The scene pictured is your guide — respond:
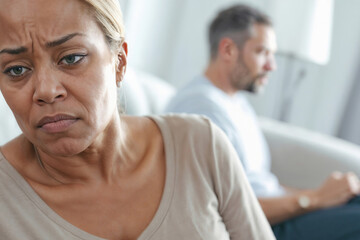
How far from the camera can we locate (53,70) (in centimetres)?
85

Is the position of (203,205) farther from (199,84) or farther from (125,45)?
(199,84)

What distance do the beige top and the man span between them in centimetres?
45

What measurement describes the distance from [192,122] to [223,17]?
112cm

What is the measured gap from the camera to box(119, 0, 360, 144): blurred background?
9.33 feet

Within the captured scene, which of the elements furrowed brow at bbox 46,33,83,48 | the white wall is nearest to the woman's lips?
furrowed brow at bbox 46,33,83,48

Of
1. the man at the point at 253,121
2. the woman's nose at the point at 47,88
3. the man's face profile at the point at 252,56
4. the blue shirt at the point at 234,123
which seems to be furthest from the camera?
the man's face profile at the point at 252,56

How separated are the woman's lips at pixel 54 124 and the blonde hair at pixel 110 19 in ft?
0.56

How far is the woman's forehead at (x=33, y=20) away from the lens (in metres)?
0.82

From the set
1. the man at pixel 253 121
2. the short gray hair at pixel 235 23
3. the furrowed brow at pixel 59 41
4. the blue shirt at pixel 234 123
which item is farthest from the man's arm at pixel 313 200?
the furrowed brow at pixel 59 41

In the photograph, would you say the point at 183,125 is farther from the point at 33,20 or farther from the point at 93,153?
the point at 33,20

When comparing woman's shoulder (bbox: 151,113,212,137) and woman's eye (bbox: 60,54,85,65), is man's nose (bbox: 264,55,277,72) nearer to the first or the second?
woman's shoulder (bbox: 151,113,212,137)

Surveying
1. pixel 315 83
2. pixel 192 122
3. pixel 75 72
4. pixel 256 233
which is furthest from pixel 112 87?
pixel 315 83

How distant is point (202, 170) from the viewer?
107 cm

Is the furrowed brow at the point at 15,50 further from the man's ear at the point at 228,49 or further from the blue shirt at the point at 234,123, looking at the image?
the man's ear at the point at 228,49
